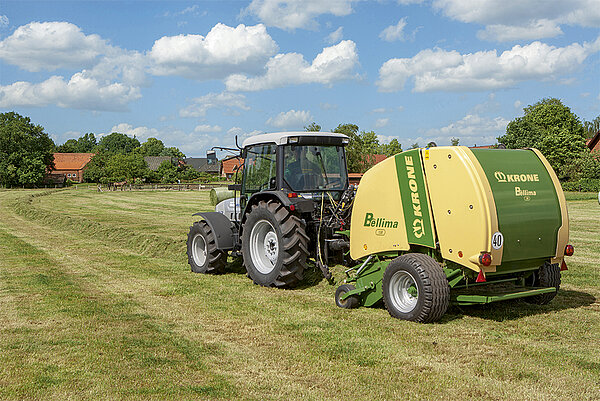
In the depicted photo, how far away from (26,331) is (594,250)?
12.3 m

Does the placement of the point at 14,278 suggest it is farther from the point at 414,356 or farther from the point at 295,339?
the point at 414,356

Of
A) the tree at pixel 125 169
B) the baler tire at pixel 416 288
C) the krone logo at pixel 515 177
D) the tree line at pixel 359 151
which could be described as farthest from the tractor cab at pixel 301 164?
the tree at pixel 125 169

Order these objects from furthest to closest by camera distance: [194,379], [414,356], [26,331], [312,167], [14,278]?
[14,278] → [312,167] → [26,331] → [414,356] → [194,379]

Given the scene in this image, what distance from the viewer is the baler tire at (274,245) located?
8.51 m

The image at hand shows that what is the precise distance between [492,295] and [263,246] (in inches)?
151

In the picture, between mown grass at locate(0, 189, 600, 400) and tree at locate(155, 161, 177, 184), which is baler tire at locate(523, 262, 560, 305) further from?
tree at locate(155, 161, 177, 184)

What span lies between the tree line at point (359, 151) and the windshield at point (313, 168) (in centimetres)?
3328

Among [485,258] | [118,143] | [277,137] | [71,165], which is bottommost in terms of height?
[485,258]

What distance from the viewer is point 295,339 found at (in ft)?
20.6

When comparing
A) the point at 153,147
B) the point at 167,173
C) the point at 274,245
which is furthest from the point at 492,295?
the point at 153,147

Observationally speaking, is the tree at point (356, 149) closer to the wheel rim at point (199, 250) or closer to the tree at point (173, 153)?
the wheel rim at point (199, 250)

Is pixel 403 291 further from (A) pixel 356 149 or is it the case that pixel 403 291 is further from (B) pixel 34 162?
(B) pixel 34 162

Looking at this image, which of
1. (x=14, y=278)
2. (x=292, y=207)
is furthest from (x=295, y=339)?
(x=14, y=278)

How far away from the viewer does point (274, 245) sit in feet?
30.0
